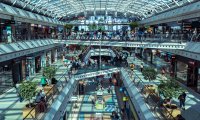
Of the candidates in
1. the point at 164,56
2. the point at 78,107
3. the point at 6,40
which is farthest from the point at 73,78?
the point at 164,56

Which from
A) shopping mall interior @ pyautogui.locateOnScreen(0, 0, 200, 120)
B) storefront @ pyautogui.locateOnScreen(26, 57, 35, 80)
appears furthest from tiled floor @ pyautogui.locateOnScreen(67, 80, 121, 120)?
storefront @ pyautogui.locateOnScreen(26, 57, 35, 80)

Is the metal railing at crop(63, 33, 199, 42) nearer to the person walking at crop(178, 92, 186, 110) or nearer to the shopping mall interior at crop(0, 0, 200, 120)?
the shopping mall interior at crop(0, 0, 200, 120)

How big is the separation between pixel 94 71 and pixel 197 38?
51.3 feet

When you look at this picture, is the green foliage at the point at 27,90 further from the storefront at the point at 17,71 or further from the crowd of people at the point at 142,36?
the crowd of people at the point at 142,36

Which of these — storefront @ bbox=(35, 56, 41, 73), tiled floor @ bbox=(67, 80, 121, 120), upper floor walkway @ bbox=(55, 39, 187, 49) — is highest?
upper floor walkway @ bbox=(55, 39, 187, 49)

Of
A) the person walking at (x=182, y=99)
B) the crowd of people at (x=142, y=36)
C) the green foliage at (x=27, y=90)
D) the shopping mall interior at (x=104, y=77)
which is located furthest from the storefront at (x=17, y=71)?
the person walking at (x=182, y=99)

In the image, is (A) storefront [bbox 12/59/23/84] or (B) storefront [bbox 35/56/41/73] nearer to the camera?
(A) storefront [bbox 12/59/23/84]

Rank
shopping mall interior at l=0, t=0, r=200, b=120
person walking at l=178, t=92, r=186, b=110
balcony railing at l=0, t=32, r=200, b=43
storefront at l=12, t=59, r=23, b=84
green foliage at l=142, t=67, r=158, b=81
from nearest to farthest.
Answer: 1. shopping mall interior at l=0, t=0, r=200, b=120
2. person walking at l=178, t=92, r=186, b=110
3. green foliage at l=142, t=67, r=158, b=81
4. balcony railing at l=0, t=32, r=200, b=43
5. storefront at l=12, t=59, r=23, b=84

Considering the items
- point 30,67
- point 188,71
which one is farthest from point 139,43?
point 30,67

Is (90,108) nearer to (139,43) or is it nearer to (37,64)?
(139,43)

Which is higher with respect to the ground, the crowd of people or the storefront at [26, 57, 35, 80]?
the crowd of people

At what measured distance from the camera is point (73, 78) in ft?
96.9

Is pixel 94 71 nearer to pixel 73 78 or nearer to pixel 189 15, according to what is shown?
pixel 73 78

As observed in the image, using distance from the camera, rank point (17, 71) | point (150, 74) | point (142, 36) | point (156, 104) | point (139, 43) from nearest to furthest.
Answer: point (156, 104) < point (150, 74) < point (17, 71) < point (142, 36) < point (139, 43)
